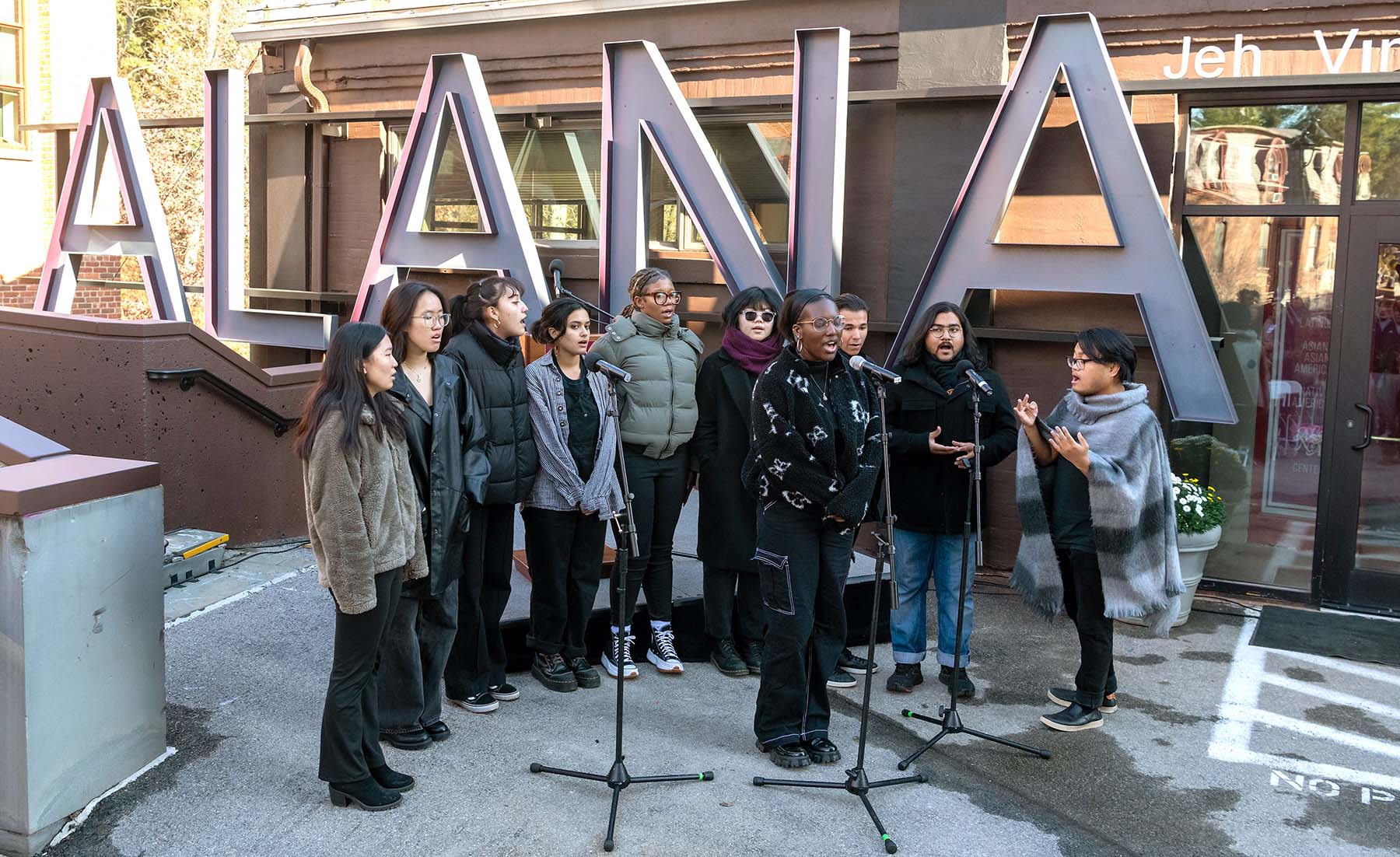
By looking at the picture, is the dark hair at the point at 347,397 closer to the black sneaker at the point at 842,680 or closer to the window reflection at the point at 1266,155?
the black sneaker at the point at 842,680

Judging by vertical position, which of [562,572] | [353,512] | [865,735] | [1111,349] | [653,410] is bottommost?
[865,735]

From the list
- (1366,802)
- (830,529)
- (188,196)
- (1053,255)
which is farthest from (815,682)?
(188,196)

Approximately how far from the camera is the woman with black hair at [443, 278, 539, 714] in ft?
16.3

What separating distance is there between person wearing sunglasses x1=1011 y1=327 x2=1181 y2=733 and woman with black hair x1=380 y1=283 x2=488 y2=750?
2276 mm

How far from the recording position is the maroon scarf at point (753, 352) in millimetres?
5504

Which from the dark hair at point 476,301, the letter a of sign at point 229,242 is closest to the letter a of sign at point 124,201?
the letter a of sign at point 229,242

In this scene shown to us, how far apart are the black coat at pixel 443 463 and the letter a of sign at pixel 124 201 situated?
6.04m

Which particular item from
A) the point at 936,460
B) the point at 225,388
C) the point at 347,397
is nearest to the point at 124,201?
the point at 225,388

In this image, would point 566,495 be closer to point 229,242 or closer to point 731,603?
point 731,603

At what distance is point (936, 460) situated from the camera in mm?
5457

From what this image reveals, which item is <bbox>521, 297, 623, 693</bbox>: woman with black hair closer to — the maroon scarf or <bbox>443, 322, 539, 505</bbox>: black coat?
<bbox>443, 322, 539, 505</bbox>: black coat

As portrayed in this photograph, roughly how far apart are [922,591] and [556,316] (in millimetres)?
2078

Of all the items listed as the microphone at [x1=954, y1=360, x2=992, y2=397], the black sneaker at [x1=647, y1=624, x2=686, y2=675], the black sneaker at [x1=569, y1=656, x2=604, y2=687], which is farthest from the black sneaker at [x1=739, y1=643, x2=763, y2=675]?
the microphone at [x1=954, y1=360, x2=992, y2=397]

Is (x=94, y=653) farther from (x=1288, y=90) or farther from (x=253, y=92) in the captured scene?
(x=253, y=92)
